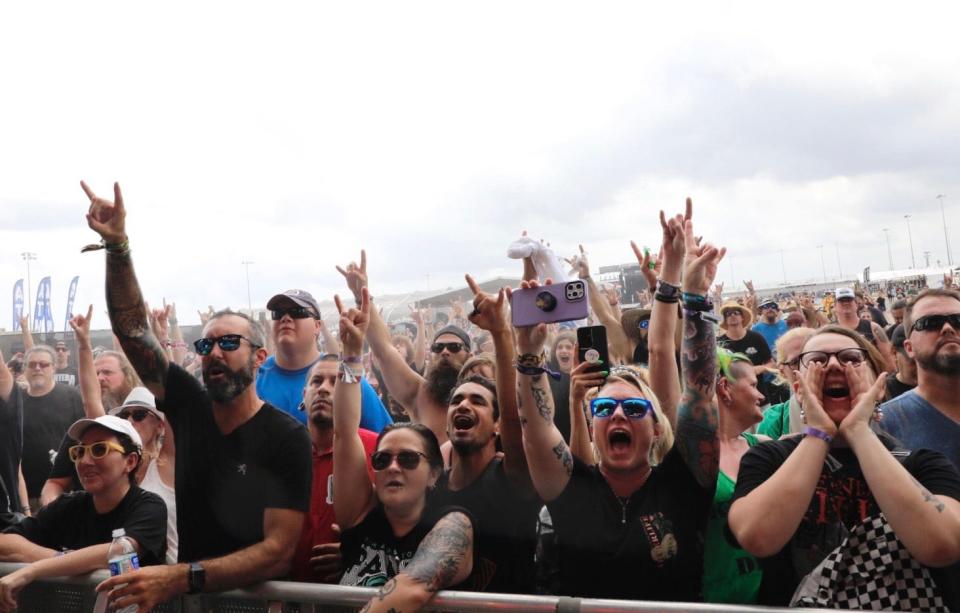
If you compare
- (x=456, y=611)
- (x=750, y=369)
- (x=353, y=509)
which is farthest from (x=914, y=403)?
(x=353, y=509)

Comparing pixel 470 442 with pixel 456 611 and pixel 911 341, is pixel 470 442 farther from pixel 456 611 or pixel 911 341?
pixel 911 341

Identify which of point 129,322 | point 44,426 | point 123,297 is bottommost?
point 44,426

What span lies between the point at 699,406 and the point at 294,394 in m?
2.35

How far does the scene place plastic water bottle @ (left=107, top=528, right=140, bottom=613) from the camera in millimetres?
2930

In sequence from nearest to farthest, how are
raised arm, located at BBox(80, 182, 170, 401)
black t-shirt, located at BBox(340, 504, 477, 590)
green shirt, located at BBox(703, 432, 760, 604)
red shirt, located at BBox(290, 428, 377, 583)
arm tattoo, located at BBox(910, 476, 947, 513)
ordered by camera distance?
arm tattoo, located at BBox(910, 476, 947, 513)
green shirt, located at BBox(703, 432, 760, 604)
black t-shirt, located at BBox(340, 504, 477, 590)
red shirt, located at BBox(290, 428, 377, 583)
raised arm, located at BBox(80, 182, 170, 401)

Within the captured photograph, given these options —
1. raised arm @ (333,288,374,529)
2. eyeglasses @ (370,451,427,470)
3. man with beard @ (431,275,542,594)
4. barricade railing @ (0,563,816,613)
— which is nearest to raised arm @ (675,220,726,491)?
barricade railing @ (0,563,816,613)

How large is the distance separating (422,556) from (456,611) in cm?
22

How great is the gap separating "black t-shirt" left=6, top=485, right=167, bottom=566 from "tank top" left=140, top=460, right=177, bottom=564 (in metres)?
0.13

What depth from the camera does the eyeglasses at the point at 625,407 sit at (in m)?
2.90

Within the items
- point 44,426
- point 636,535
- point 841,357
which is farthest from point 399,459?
point 44,426

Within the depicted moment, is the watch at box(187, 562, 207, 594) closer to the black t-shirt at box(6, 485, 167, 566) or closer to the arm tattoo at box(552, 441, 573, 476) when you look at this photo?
the black t-shirt at box(6, 485, 167, 566)

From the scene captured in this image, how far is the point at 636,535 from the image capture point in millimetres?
2678

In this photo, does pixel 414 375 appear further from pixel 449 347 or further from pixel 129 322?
pixel 129 322

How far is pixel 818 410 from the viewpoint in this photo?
2.41m
